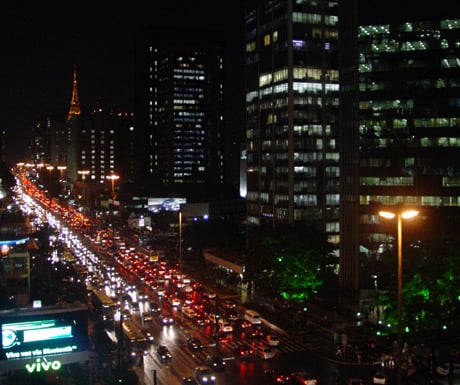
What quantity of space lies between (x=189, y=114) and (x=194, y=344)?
335 ft

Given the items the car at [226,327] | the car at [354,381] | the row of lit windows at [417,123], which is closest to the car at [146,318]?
the car at [226,327]

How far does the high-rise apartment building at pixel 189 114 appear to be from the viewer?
427 feet

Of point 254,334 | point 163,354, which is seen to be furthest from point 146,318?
point 163,354

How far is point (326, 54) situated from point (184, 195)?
59866 mm

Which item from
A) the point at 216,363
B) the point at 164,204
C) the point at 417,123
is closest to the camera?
the point at 216,363

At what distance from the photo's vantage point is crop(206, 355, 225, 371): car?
2727 cm

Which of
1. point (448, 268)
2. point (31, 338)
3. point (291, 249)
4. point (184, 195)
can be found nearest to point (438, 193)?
point (291, 249)

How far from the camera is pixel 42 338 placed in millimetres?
21031

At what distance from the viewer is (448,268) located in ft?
82.3

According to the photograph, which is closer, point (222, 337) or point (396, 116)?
point (222, 337)

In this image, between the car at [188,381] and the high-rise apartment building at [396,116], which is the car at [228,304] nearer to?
the high-rise apartment building at [396,116]

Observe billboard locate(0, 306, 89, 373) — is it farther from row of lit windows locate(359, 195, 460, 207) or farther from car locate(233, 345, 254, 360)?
row of lit windows locate(359, 195, 460, 207)

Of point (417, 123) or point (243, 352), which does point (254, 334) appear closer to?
point (243, 352)

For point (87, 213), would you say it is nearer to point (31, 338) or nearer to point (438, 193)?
point (438, 193)
